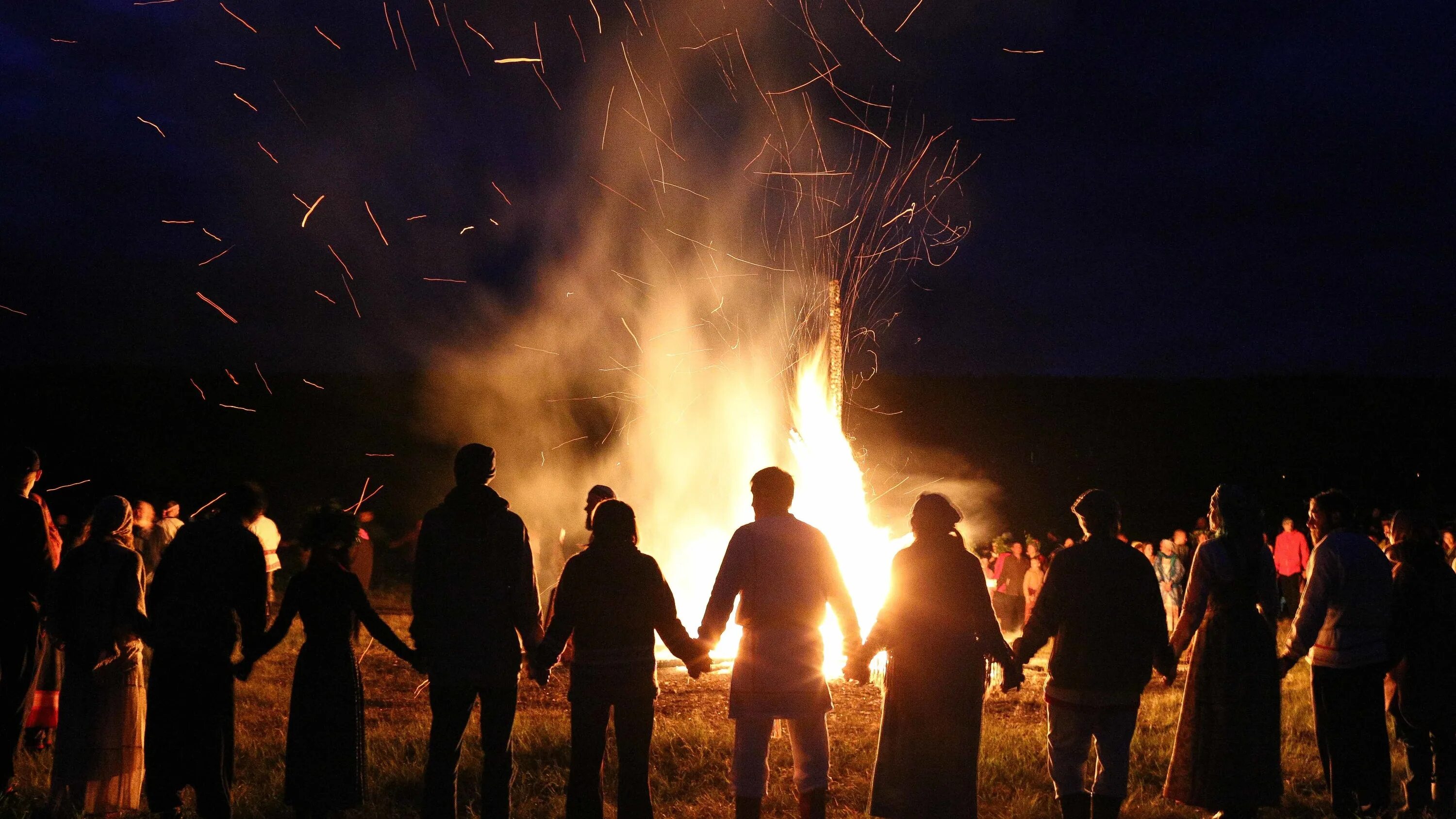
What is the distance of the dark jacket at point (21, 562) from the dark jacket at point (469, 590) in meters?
2.80

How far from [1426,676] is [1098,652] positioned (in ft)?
8.27

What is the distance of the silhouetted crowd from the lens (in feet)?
17.5

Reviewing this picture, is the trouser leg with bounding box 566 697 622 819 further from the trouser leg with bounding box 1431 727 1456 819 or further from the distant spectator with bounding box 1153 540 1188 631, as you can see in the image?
the distant spectator with bounding box 1153 540 1188 631

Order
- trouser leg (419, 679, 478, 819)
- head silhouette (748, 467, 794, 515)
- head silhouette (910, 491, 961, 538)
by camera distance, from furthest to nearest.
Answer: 1. head silhouette (748, 467, 794, 515)
2. head silhouette (910, 491, 961, 538)
3. trouser leg (419, 679, 478, 819)

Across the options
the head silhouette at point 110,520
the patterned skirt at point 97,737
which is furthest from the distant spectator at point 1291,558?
the head silhouette at point 110,520

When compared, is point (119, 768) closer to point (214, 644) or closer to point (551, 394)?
point (214, 644)

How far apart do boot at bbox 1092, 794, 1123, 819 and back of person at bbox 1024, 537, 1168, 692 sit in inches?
20.8

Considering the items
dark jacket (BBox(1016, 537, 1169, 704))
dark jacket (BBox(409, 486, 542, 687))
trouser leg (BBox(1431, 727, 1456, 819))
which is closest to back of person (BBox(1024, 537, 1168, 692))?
dark jacket (BBox(1016, 537, 1169, 704))

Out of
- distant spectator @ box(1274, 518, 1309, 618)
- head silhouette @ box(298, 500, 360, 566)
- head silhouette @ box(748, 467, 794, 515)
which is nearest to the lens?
head silhouette @ box(298, 500, 360, 566)

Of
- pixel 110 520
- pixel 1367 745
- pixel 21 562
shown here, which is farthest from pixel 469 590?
pixel 1367 745

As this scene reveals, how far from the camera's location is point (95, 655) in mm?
5910

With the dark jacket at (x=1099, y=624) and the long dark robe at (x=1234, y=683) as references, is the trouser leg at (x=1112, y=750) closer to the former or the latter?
the dark jacket at (x=1099, y=624)

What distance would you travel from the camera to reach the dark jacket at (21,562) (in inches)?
257

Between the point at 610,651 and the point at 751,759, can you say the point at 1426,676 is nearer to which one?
the point at 751,759
